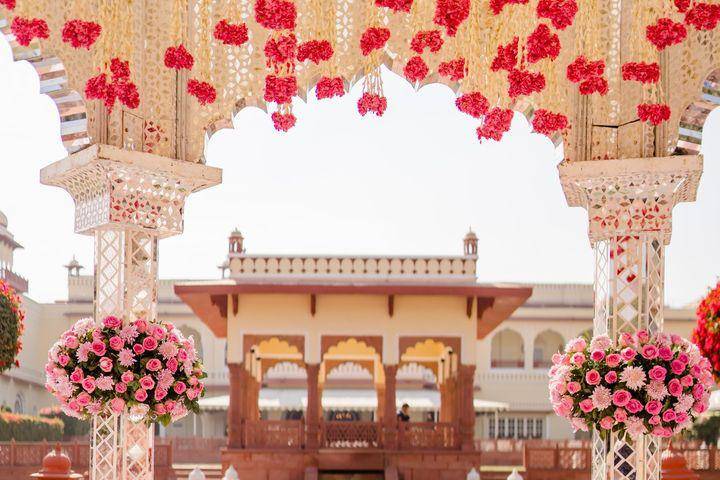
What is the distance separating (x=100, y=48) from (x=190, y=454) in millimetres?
21066

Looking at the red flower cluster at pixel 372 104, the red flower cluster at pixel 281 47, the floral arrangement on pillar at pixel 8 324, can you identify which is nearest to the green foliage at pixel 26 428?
the floral arrangement on pillar at pixel 8 324

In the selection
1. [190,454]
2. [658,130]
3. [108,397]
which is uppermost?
[658,130]

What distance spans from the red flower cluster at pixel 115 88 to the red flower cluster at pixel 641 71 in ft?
9.09

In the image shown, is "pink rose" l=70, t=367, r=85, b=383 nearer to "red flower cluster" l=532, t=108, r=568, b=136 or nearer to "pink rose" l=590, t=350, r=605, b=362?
"pink rose" l=590, t=350, r=605, b=362

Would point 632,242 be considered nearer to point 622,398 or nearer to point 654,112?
point 654,112

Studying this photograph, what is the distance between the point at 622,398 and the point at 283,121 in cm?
246

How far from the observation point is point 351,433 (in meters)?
20.5

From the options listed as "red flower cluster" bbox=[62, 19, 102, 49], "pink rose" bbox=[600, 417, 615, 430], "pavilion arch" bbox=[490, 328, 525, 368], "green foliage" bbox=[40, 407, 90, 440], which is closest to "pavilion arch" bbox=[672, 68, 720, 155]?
"pink rose" bbox=[600, 417, 615, 430]

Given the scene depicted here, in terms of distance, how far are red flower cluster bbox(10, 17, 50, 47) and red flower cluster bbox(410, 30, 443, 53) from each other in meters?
2.07

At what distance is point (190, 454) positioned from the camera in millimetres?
27500

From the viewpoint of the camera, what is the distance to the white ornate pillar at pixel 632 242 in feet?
24.0

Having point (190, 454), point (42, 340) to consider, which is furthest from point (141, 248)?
A: point (42, 340)

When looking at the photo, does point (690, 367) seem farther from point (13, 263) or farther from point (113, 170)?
point (13, 263)

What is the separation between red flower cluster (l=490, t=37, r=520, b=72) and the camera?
7414 mm
